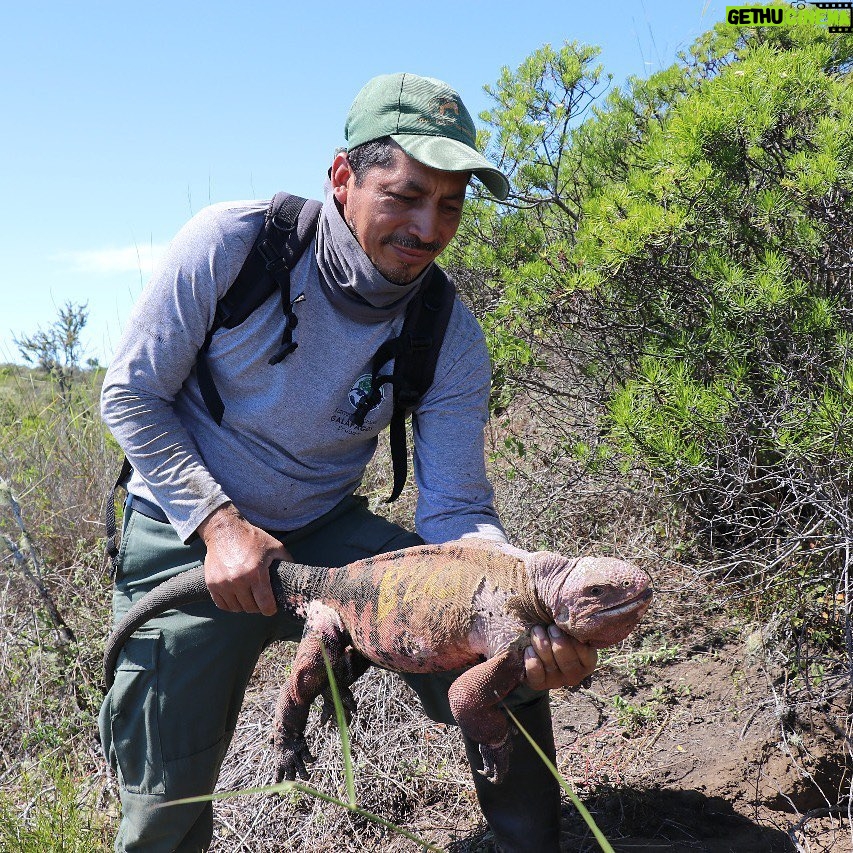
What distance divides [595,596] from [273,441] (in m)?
1.50

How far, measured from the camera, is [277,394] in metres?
3.04

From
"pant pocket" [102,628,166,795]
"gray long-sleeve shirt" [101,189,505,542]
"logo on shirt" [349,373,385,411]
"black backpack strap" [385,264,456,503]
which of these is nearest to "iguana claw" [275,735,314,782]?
"pant pocket" [102,628,166,795]

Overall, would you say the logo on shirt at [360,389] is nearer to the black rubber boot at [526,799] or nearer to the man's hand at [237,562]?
the man's hand at [237,562]

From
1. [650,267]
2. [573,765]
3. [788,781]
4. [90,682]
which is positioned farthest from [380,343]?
[90,682]

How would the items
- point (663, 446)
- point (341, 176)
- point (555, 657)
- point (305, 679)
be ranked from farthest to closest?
point (663, 446) < point (341, 176) < point (305, 679) < point (555, 657)

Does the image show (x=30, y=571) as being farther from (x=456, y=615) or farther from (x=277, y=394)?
(x=456, y=615)

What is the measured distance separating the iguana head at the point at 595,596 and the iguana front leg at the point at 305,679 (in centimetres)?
79

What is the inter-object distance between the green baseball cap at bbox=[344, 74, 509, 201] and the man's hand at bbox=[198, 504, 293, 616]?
4.54 feet

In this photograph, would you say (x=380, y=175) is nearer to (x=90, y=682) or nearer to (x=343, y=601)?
(x=343, y=601)

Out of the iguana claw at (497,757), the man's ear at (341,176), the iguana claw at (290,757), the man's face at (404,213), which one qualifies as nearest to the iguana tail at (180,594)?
the iguana claw at (290,757)

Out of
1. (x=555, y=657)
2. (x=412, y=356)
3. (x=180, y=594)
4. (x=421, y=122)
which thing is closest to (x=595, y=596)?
(x=555, y=657)

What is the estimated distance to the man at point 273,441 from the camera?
2875 mm

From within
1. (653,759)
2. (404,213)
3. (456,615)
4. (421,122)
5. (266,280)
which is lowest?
(653,759)

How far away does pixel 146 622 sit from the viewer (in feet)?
10.1
